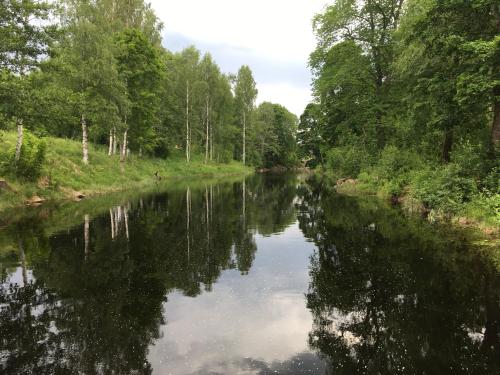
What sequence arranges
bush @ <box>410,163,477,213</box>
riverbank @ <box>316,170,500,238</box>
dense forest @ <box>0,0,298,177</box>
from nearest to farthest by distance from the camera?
riverbank @ <box>316,170,500,238</box>, bush @ <box>410,163,477,213</box>, dense forest @ <box>0,0,298,177</box>

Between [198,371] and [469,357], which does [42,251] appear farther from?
[469,357]

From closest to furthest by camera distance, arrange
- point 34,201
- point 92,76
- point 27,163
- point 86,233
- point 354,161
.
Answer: point 86,233, point 34,201, point 27,163, point 92,76, point 354,161

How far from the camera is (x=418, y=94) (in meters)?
22.1

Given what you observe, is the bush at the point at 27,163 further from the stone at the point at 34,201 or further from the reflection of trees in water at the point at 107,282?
the reflection of trees in water at the point at 107,282

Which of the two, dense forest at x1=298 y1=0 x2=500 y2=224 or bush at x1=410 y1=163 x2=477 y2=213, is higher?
dense forest at x1=298 y1=0 x2=500 y2=224

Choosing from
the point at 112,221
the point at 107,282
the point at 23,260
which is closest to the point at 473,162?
the point at 107,282

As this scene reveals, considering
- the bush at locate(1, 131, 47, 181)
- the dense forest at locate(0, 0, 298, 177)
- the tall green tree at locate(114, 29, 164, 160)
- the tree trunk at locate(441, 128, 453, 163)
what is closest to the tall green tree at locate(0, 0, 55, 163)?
the dense forest at locate(0, 0, 298, 177)

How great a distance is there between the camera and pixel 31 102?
18.8m

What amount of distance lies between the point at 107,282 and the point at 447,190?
15.9 meters

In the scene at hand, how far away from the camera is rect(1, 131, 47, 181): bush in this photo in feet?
74.5

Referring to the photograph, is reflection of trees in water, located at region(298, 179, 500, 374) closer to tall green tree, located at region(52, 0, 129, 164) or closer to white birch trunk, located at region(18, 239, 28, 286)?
white birch trunk, located at region(18, 239, 28, 286)

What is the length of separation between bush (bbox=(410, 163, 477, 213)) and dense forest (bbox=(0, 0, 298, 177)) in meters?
22.1

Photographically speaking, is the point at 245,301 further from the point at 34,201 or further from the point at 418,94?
the point at 34,201

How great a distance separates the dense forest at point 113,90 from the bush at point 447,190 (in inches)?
871
